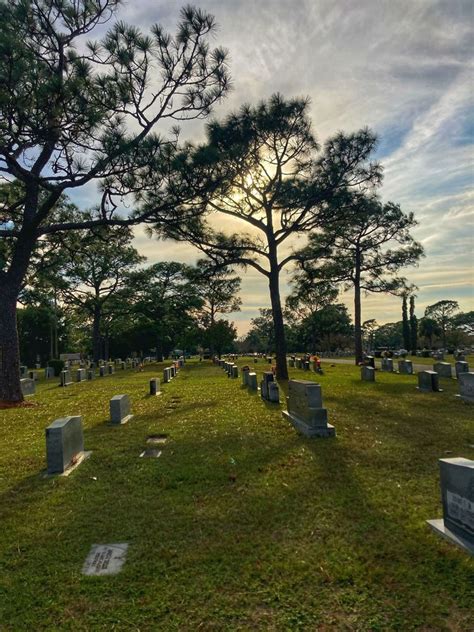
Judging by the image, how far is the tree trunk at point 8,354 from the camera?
1198cm

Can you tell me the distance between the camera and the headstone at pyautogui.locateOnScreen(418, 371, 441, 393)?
1327 centimetres

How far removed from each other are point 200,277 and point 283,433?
11724mm

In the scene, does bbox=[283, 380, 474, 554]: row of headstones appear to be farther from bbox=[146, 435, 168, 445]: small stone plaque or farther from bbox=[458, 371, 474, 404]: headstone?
bbox=[458, 371, 474, 404]: headstone

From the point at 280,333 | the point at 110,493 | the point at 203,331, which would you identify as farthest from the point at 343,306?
the point at 110,493

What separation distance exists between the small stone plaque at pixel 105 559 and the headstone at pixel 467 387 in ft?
34.0

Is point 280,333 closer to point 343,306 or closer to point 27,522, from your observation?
point 27,522

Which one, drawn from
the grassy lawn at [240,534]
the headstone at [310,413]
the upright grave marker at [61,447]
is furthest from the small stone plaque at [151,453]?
the headstone at [310,413]

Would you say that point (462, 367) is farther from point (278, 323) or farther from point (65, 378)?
point (65, 378)

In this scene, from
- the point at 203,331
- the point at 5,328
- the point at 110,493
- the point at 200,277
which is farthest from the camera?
the point at 203,331

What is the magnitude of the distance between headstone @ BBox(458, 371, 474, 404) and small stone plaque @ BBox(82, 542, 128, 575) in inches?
408

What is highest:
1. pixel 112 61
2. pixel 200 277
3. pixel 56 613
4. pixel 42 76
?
pixel 112 61

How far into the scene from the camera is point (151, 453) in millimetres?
6723

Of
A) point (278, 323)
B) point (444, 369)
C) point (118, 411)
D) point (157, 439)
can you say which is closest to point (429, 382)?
point (444, 369)

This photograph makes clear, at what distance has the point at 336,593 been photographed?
9.63ft
